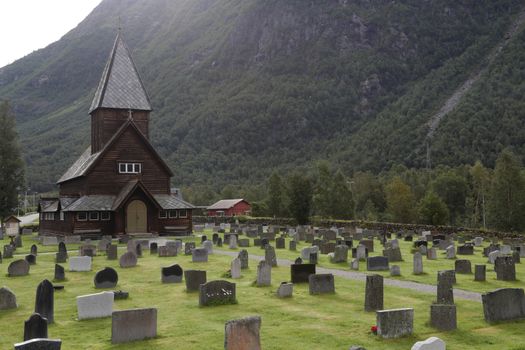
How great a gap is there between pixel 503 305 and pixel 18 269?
17.2m

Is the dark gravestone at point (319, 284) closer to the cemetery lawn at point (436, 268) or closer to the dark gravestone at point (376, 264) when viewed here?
the cemetery lawn at point (436, 268)

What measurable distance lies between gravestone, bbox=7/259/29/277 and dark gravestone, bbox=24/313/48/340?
38.5 ft

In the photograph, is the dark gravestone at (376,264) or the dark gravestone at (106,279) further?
the dark gravestone at (376,264)

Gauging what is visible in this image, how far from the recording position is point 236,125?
179 meters

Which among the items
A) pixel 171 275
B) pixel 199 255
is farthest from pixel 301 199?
pixel 171 275

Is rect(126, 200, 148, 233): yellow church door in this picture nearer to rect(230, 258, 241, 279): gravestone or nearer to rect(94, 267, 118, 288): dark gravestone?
rect(230, 258, 241, 279): gravestone

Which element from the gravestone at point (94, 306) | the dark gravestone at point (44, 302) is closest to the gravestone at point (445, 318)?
the gravestone at point (94, 306)

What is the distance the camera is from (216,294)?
15625 millimetres

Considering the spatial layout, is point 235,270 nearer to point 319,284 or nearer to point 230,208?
point 319,284

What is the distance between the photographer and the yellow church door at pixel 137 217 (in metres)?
44.2

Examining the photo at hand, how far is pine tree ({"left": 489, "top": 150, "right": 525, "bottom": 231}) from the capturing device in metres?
50.9

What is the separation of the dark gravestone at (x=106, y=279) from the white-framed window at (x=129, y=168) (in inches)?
1097

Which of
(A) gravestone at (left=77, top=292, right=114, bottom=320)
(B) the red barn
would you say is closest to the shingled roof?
(A) gravestone at (left=77, top=292, right=114, bottom=320)

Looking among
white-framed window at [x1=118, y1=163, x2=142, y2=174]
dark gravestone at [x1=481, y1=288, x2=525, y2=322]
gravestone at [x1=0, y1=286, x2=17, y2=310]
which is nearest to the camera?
dark gravestone at [x1=481, y1=288, x2=525, y2=322]
